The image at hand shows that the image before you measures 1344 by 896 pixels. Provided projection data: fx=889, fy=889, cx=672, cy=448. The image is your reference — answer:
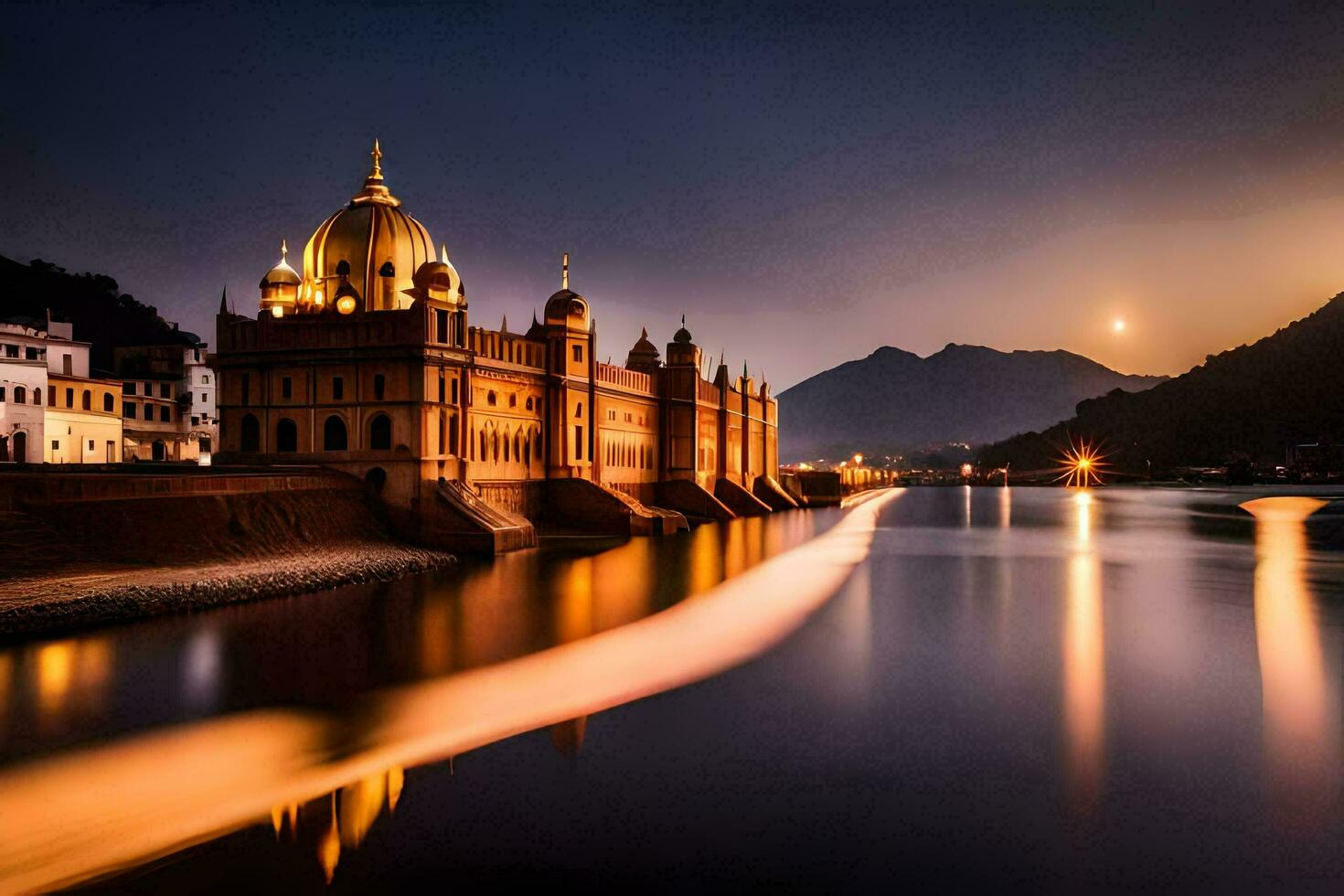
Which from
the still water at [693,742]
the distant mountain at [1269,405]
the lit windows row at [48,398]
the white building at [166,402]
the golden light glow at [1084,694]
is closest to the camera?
the still water at [693,742]

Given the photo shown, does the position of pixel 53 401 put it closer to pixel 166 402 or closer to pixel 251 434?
pixel 166 402

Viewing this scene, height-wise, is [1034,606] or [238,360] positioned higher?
[238,360]

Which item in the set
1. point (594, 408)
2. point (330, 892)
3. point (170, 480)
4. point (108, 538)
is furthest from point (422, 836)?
point (594, 408)

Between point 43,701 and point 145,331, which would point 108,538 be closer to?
point 43,701

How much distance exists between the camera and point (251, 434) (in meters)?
35.6

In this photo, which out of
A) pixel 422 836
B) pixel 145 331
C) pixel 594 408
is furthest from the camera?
pixel 145 331

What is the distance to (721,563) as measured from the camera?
35688 millimetres

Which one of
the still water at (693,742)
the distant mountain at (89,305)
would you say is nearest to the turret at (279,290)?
the still water at (693,742)

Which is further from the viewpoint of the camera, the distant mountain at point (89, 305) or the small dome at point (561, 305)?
the distant mountain at point (89, 305)

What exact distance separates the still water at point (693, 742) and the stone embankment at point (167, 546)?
4.54 ft

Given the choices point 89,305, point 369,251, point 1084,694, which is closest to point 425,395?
point 369,251

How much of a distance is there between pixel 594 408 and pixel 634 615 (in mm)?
25292

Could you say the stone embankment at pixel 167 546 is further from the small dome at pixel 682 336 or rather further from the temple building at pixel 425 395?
the small dome at pixel 682 336

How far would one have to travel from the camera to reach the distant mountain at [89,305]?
282 ft
